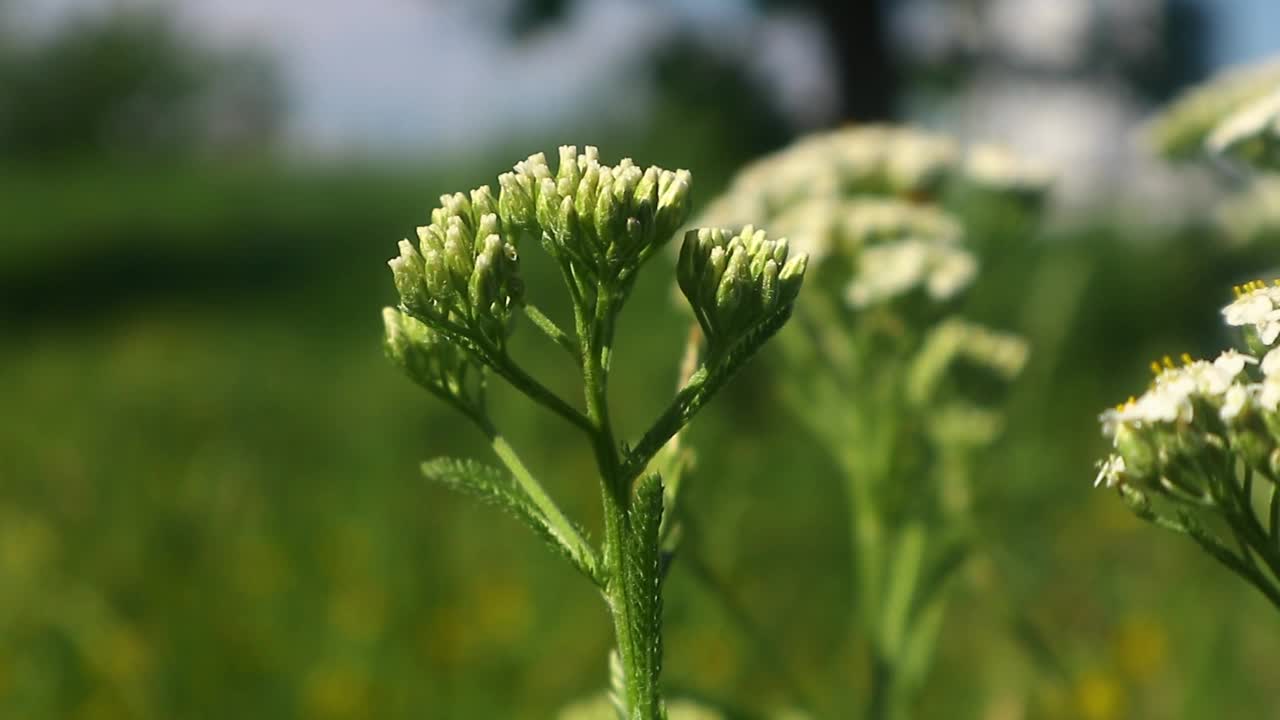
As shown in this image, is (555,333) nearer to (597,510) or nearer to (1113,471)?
(1113,471)

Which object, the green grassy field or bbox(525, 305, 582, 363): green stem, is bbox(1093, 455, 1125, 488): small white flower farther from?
the green grassy field

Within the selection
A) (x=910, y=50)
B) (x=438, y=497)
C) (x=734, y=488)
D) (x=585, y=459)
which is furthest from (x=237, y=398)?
(x=734, y=488)

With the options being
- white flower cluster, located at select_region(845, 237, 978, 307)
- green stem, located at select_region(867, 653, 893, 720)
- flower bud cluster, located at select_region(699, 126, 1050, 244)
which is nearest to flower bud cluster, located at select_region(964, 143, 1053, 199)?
flower bud cluster, located at select_region(699, 126, 1050, 244)

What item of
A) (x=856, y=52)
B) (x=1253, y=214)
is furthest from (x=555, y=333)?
(x=856, y=52)

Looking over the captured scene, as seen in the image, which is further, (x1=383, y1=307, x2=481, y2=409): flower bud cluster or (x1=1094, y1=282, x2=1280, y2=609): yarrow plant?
(x1=383, y1=307, x2=481, y2=409): flower bud cluster

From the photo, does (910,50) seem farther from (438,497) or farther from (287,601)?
(287,601)

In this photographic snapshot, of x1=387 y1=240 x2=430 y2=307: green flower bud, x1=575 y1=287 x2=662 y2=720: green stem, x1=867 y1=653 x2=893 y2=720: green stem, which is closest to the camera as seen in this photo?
x1=575 y1=287 x2=662 y2=720: green stem

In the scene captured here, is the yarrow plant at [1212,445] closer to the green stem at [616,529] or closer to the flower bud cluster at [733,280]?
the flower bud cluster at [733,280]
